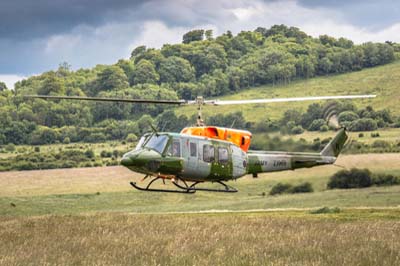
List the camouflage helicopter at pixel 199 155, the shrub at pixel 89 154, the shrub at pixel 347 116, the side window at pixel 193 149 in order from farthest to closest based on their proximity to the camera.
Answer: the shrub at pixel 89 154, the shrub at pixel 347 116, the side window at pixel 193 149, the camouflage helicopter at pixel 199 155

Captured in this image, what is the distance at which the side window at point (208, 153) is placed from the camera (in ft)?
114

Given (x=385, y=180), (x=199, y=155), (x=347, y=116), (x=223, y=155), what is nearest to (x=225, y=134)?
(x=223, y=155)

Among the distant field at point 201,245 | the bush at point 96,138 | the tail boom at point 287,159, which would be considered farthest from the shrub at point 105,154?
the distant field at point 201,245

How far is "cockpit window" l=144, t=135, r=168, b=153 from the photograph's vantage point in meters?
33.5

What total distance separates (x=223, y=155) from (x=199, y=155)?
4.33 feet

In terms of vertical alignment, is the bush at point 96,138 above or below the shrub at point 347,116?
below

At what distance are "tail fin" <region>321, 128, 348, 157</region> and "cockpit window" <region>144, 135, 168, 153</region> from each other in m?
9.79

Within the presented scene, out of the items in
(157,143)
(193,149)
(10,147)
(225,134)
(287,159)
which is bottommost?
(287,159)

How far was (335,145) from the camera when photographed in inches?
1624

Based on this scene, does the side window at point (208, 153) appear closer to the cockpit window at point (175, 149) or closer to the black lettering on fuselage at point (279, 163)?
the cockpit window at point (175, 149)

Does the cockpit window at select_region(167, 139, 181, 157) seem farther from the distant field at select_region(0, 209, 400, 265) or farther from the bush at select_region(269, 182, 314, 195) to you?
the bush at select_region(269, 182, 314, 195)

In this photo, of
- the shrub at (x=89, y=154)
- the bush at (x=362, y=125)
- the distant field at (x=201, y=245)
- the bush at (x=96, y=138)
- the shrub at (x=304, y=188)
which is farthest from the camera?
the bush at (x=96, y=138)

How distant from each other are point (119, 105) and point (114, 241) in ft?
556

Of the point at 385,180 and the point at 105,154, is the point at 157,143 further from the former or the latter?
the point at 105,154
